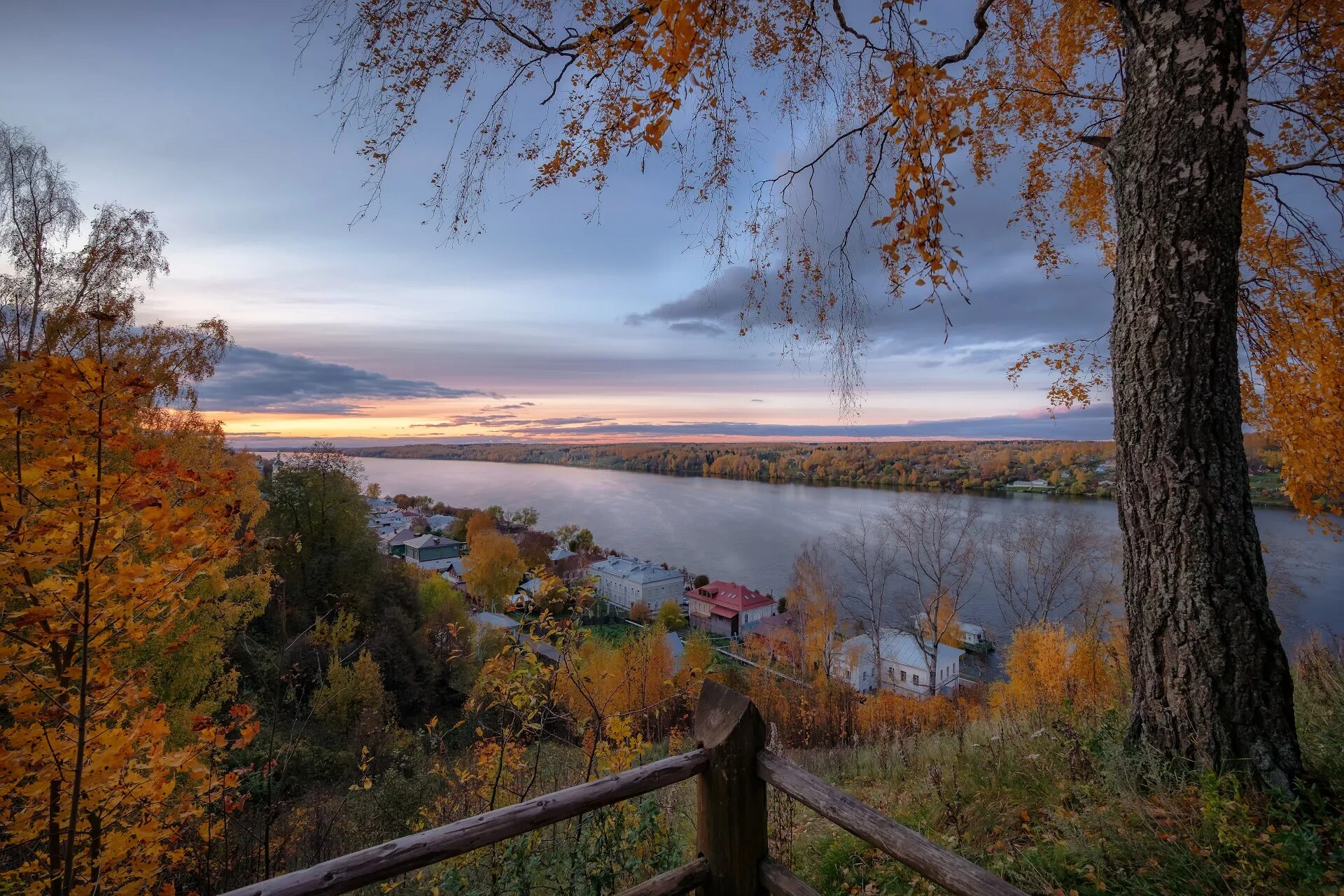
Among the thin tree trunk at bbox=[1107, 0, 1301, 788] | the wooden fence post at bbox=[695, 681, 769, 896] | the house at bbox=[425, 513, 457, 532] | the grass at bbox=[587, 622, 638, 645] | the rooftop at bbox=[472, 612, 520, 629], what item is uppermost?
the thin tree trunk at bbox=[1107, 0, 1301, 788]

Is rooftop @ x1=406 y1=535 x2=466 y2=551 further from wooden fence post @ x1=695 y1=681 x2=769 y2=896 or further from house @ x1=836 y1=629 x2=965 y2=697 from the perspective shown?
wooden fence post @ x1=695 y1=681 x2=769 y2=896

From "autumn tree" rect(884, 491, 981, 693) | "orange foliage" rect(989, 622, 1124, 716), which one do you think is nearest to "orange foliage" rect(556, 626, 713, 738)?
"orange foliage" rect(989, 622, 1124, 716)

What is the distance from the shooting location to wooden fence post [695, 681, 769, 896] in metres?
1.91

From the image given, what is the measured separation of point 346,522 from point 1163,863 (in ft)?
83.1

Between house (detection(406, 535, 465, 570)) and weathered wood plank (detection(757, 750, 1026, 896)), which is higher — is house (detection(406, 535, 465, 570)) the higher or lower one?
the lower one

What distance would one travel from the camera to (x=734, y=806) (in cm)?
192

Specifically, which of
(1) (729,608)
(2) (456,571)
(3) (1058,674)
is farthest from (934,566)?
(2) (456,571)

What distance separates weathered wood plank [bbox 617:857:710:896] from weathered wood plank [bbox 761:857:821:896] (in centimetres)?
20

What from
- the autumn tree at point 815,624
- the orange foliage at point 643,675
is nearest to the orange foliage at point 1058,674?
the orange foliage at point 643,675

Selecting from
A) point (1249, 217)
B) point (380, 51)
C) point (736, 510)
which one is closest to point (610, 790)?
point (380, 51)

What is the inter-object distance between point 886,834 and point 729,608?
29.3 m

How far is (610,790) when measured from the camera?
178 centimetres

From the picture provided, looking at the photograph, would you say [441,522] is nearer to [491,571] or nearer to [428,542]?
[428,542]

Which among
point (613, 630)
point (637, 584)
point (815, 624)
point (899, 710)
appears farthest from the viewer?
point (637, 584)
